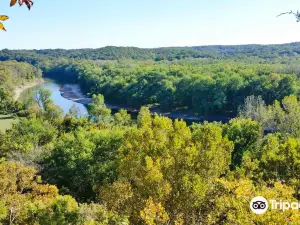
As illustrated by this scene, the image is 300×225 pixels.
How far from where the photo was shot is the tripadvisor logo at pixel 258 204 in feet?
28.4

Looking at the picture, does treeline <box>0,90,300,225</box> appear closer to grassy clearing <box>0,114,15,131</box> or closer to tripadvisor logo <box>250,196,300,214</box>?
tripadvisor logo <box>250,196,300,214</box>

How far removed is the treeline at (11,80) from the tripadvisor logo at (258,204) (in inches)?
2325

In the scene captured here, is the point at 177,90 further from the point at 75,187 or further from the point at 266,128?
the point at 75,187

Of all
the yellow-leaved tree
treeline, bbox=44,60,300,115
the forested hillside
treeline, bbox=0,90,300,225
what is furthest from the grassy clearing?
the yellow-leaved tree

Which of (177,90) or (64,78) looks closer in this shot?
(177,90)

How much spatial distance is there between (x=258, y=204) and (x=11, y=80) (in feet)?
307

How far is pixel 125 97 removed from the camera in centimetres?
7806

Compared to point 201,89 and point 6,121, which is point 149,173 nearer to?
point 6,121

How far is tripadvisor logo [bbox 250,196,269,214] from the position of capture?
866cm

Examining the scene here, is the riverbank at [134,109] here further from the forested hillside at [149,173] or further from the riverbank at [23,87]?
the forested hillside at [149,173]

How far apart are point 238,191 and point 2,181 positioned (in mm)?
12749

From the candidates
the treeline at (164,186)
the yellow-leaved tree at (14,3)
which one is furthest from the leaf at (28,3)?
the treeline at (164,186)

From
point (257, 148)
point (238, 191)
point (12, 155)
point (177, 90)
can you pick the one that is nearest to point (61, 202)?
point (238, 191)

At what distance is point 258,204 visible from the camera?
29.3ft
